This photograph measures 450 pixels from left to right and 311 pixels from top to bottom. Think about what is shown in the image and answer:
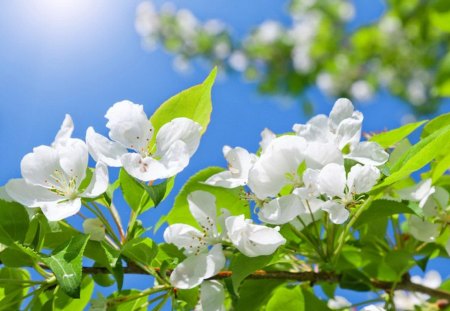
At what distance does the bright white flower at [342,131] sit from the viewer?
0.98 meters

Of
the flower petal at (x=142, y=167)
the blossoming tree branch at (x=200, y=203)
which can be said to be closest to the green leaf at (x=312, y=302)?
the blossoming tree branch at (x=200, y=203)

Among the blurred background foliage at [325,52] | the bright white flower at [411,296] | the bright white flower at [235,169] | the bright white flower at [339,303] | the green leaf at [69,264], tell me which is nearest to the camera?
the green leaf at [69,264]

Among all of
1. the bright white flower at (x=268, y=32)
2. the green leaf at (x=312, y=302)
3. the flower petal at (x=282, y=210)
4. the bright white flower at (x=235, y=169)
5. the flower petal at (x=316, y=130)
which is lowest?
the green leaf at (x=312, y=302)

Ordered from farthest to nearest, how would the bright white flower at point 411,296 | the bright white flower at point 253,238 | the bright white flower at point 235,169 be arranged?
the bright white flower at point 411,296
the bright white flower at point 235,169
the bright white flower at point 253,238

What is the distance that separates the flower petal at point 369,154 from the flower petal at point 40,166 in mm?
495

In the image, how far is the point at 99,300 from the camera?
3.17 feet

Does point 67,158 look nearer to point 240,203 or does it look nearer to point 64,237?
point 64,237

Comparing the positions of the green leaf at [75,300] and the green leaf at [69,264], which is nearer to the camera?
the green leaf at [69,264]

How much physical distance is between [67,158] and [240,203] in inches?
12.6

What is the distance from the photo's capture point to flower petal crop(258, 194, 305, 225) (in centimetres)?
93

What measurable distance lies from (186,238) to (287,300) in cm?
22

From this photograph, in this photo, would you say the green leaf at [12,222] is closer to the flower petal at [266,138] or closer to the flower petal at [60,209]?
the flower petal at [60,209]

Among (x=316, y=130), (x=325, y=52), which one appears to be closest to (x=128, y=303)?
(x=316, y=130)

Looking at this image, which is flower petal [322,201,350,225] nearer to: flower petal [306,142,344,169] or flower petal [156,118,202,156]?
flower petal [306,142,344,169]
